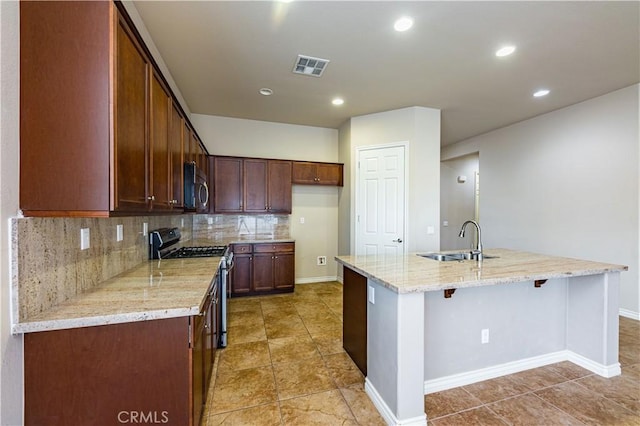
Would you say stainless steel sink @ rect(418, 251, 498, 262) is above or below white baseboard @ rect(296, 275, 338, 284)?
above

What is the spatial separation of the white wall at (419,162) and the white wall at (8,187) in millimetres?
3944

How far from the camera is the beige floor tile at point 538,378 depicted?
7.04ft

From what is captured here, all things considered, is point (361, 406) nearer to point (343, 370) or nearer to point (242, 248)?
point (343, 370)

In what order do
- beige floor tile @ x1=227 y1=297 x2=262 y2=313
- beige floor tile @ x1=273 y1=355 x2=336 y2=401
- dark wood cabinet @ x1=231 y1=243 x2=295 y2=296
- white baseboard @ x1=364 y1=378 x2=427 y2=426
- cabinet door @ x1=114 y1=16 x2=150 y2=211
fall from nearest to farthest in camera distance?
1. cabinet door @ x1=114 y1=16 x2=150 y2=211
2. white baseboard @ x1=364 y1=378 x2=427 y2=426
3. beige floor tile @ x1=273 y1=355 x2=336 y2=401
4. beige floor tile @ x1=227 y1=297 x2=262 y2=313
5. dark wood cabinet @ x1=231 y1=243 x2=295 y2=296

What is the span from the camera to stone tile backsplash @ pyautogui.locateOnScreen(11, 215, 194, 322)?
1.15 meters

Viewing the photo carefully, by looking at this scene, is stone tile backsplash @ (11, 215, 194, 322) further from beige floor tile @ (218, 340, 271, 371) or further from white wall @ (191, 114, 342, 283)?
white wall @ (191, 114, 342, 283)

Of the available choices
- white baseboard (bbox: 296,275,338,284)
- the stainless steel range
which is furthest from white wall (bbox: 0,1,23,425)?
white baseboard (bbox: 296,275,338,284)

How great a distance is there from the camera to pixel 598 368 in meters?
2.27

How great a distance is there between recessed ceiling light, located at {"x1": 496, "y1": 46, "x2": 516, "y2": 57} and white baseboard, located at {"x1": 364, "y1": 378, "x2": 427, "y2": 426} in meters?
3.24

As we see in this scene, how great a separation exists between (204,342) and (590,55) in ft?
14.5

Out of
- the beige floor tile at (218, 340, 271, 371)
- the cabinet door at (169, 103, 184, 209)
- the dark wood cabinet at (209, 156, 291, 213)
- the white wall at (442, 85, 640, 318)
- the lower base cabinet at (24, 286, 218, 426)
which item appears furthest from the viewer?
the dark wood cabinet at (209, 156, 291, 213)

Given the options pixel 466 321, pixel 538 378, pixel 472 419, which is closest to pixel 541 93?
pixel 466 321

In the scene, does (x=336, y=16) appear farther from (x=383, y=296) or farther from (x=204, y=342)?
(x=204, y=342)

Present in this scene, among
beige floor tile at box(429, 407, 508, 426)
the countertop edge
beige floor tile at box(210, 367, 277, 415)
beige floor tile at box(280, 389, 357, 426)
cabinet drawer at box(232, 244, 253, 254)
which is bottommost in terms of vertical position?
beige floor tile at box(429, 407, 508, 426)
